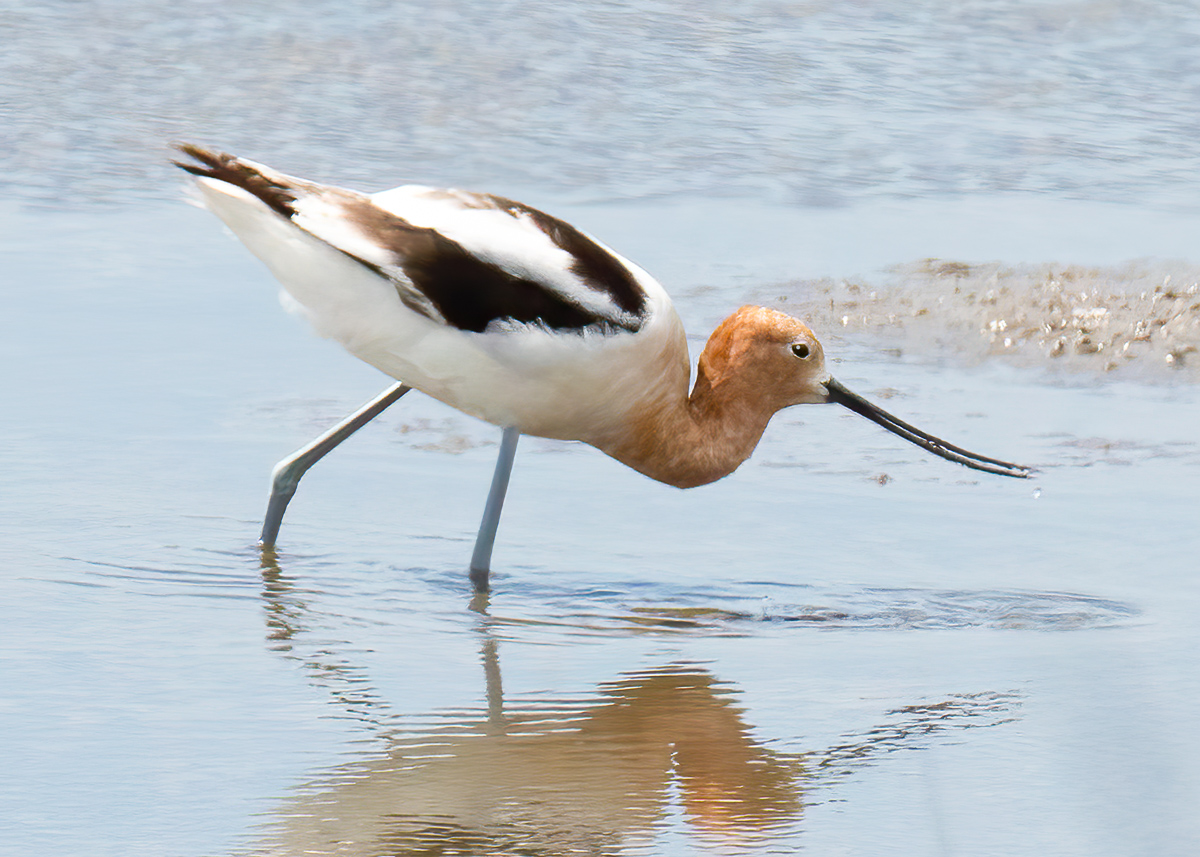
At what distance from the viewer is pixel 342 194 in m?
4.49

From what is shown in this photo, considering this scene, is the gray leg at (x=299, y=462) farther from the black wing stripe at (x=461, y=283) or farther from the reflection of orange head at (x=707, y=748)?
the reflection of orange head at (x=707, y=748)

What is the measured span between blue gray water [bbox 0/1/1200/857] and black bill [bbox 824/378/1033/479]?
0.15 metres

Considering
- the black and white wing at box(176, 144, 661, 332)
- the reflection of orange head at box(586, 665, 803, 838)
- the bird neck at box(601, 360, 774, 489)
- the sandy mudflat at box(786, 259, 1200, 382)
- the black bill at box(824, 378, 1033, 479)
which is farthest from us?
the sandy mudflat at box(786, 259, 1200, 382)

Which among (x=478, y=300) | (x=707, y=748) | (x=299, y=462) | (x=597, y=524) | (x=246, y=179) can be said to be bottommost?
(x=597, y=524)

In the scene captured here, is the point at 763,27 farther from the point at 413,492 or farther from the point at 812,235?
the point at 413,492

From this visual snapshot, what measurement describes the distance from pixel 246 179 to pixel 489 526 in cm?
98

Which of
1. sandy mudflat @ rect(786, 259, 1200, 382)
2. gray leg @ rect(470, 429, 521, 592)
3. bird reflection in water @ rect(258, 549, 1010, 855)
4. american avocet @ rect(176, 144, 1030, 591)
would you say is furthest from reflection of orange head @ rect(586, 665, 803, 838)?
sandy mudflat @ rect(786, 259, 1200, 382)

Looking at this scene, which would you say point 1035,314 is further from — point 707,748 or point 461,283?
point 707,748

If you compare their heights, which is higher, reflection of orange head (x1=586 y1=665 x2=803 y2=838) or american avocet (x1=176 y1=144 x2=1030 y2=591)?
american avocet (x1=176 y1=144 x2=1030 y2=591)

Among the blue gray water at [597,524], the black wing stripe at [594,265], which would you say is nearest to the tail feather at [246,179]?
the black wing stripe at [594,265]

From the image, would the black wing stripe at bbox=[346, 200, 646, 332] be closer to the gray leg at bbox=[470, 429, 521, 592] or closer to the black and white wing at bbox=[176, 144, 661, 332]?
the black and white wing at bbox=[176, 144, 661, 332]

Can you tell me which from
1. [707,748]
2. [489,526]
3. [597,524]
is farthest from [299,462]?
[707,748]

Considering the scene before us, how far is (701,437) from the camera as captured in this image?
5.00 metres

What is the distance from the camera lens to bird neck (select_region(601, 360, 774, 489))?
4.95 metres
